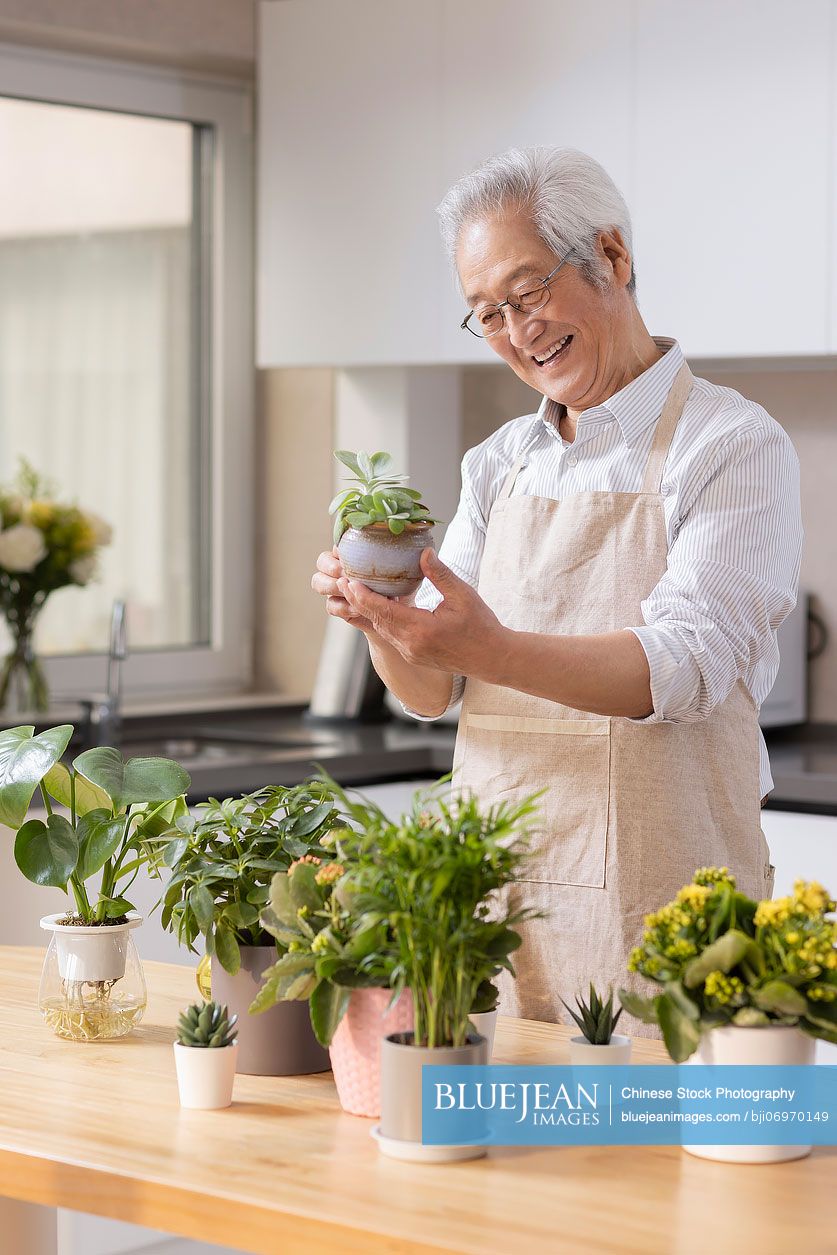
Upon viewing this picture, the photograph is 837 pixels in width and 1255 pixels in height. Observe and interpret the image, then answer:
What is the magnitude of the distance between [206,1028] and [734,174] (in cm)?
211

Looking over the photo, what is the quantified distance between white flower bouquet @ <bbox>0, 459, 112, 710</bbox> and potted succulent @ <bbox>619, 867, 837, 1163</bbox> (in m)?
2.39

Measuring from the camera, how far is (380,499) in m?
1.49

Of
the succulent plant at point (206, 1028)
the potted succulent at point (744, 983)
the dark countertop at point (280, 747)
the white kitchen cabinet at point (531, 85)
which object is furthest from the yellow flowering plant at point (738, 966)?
the white kitchen cabinet at point (531, 85)

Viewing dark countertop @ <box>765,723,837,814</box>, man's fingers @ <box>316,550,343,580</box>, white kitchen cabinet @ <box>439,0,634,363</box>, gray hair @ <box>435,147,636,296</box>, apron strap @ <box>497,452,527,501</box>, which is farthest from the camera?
white kitchen cabinet @ <box>439,0,634,363</box>

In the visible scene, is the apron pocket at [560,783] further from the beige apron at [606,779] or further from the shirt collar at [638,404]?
the shirt collar at [638,404]

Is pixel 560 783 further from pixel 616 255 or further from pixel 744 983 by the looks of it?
pixel 744 983

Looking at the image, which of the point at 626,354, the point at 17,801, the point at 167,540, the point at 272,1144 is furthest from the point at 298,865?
the point at 167,540

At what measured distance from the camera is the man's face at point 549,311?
1.76 metres

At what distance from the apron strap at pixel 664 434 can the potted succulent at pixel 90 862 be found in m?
0.60

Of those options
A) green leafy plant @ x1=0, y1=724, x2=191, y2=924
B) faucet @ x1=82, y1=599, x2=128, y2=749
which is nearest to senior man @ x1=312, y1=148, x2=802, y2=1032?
green leafy plant @ x1=0, y1=724, x2=191, y2=924

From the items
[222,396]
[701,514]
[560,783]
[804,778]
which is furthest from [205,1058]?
[222,396]

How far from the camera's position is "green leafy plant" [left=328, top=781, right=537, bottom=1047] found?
115cm

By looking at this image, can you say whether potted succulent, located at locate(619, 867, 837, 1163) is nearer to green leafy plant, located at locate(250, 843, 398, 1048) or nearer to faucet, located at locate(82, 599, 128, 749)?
green leafy plant, located at locate(250, 843, 398, 1048)

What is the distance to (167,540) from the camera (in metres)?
3.98
